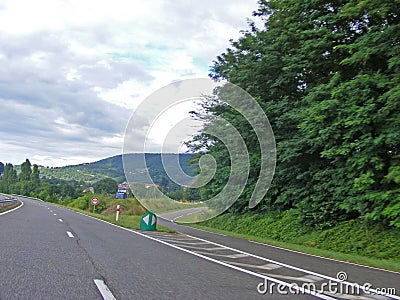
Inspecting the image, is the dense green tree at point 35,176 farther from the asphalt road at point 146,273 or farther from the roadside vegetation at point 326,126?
the asphalt road at point 146,273

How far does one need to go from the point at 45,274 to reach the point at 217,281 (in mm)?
2934

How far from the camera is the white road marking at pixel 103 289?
18.7 feet

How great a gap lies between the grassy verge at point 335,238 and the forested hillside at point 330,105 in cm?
62

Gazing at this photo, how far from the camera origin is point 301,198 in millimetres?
21859

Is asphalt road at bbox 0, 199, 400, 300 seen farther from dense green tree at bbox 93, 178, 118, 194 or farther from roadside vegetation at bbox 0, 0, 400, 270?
dense green tree at bbox 93, 178, 118, 194

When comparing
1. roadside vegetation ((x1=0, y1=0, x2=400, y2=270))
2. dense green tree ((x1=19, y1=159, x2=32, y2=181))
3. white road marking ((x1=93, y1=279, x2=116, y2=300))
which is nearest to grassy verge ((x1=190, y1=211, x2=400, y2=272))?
roadside vegetation ((x1=0, y1=0, x2=400, y2=270))

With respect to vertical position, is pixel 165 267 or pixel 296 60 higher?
pixel 296 60

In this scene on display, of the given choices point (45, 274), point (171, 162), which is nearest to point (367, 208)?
point (45, 274)

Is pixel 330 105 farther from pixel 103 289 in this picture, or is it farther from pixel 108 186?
pixel 108 186

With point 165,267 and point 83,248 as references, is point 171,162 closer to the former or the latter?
point 83,248

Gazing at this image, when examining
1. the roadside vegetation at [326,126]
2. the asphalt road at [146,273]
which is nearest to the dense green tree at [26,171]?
the roadside vegetation at [326,126]

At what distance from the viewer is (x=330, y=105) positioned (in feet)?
50.3

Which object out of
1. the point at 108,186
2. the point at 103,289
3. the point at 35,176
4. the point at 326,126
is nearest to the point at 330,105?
the point at 326,126

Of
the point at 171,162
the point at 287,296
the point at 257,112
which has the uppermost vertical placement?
the point at 257,112
